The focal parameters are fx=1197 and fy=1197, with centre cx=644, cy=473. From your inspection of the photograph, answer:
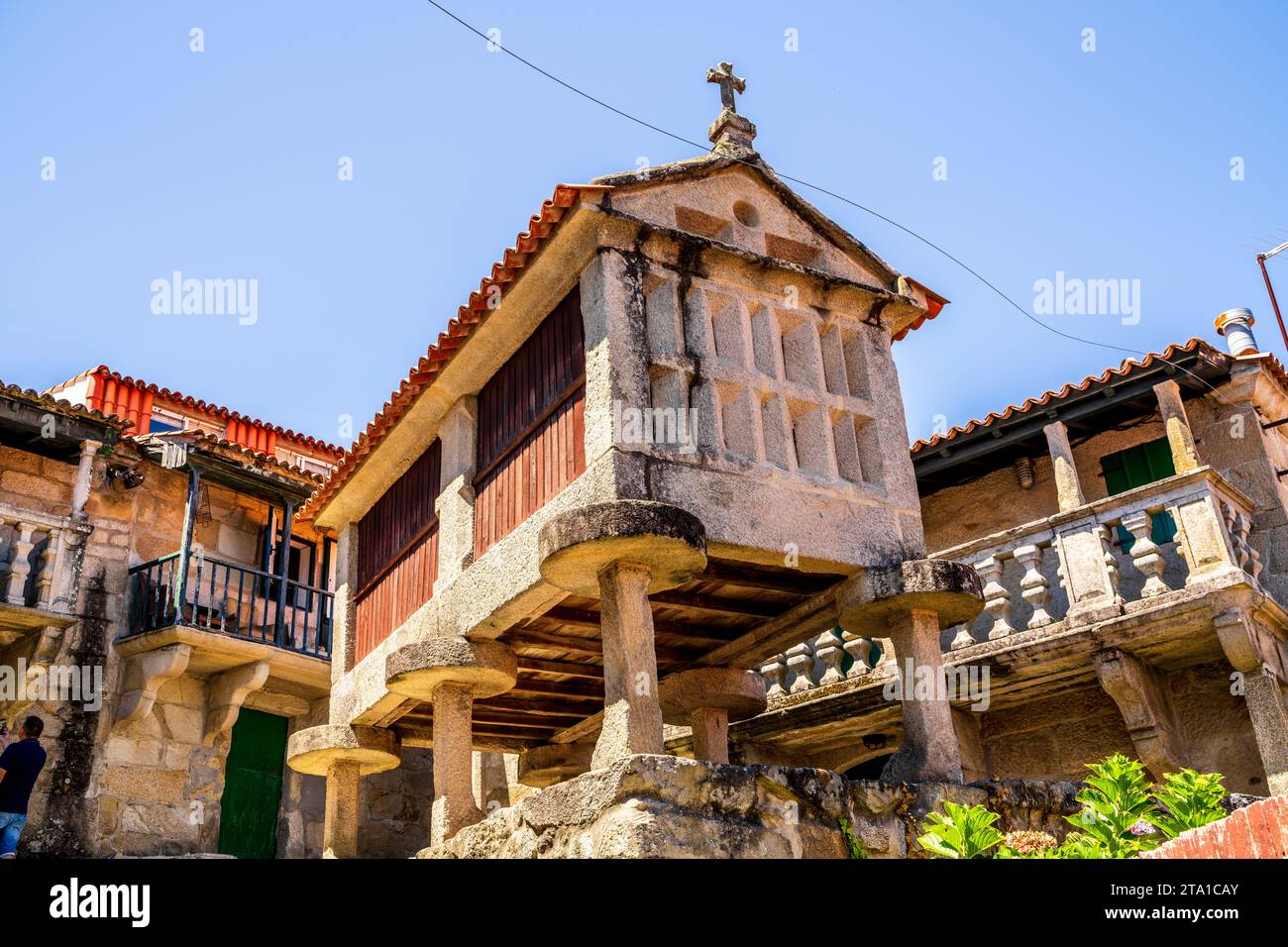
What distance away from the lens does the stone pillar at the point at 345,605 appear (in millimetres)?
9062

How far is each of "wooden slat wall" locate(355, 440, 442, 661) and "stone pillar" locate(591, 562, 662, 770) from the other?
2344mm

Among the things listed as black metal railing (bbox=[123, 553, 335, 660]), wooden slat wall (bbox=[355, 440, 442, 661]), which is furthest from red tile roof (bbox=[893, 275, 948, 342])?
black metal railing (bbox=[123, 553, 335, 660])

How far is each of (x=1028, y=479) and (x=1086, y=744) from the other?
103 inches

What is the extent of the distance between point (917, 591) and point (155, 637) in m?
8.50

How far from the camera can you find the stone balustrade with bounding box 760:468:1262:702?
856 centimetres

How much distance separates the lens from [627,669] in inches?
221

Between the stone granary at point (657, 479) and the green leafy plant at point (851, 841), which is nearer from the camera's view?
the green leafy plant at point (851, 841)

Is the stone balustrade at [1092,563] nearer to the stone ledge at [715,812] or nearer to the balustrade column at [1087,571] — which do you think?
the balustrade column at [1087,571]

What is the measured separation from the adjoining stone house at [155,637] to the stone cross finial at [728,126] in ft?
16.6

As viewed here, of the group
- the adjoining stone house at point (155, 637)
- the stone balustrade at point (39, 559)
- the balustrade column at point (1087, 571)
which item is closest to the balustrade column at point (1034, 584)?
the balustrade column at point (1087, 571)

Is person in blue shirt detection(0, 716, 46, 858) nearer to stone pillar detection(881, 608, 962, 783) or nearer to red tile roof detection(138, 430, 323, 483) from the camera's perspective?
stone pillar detection(881, 608, 962, 783)

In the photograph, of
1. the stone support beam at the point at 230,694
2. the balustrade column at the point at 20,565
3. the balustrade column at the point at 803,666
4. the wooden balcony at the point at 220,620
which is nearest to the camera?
the balustrade column at the point at 803,666
